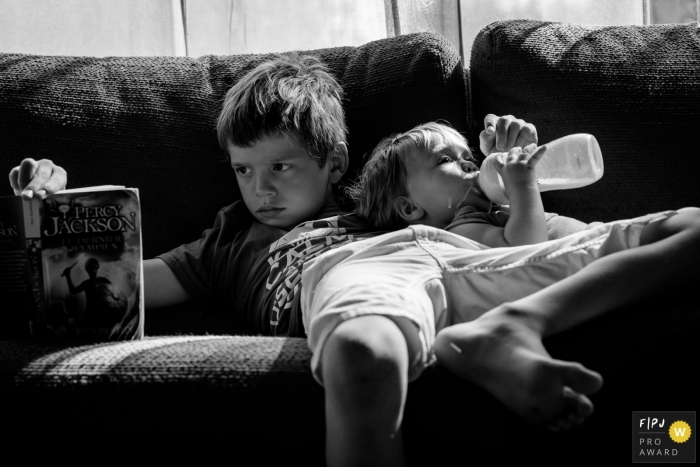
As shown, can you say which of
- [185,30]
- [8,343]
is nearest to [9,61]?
[185,30]

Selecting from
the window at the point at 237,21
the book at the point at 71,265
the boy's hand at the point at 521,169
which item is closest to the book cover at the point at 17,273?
the book at the point at 71,265

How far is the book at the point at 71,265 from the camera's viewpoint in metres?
0.95

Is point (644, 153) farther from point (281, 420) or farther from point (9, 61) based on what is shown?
point (9, 61)

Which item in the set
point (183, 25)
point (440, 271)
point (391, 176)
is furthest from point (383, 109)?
point (183, 25)

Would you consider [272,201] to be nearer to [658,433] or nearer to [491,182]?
[491,182]

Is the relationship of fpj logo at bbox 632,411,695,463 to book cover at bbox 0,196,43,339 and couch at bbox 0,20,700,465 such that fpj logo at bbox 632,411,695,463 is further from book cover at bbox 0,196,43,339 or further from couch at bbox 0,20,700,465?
book cover at bbox 0,196,43,339

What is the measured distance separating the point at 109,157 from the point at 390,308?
0.80 m

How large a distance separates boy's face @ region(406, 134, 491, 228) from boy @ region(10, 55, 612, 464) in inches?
3.1

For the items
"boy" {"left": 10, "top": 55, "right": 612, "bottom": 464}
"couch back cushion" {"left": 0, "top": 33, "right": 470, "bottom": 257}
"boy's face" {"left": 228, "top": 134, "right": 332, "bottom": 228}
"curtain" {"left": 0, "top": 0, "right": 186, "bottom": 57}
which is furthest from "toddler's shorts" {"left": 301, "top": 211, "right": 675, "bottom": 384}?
"curtain" {"left": 0, "top": 0, "right": 186, "bottom": 57}

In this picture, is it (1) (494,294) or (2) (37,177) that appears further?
(2) (37,177)

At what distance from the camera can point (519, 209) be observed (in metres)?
1.08

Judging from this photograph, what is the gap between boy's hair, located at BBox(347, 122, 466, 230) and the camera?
126 cm

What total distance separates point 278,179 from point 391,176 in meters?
0.22

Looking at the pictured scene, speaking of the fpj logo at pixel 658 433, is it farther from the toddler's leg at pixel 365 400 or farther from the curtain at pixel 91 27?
the curtain at pixel 91 27
